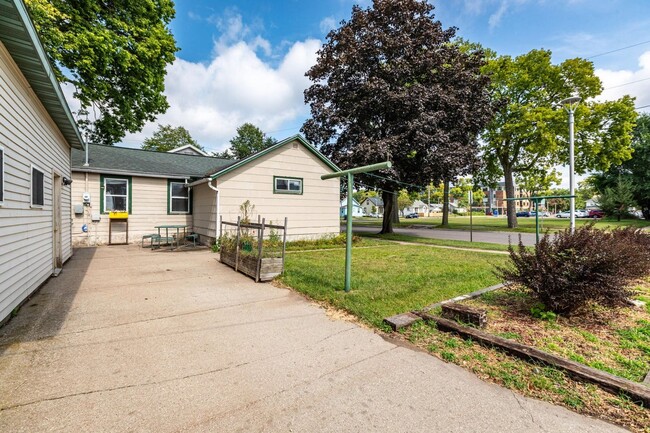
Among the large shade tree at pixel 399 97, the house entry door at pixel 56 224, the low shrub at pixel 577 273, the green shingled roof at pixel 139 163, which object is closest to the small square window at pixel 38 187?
the house entry door at pixel 56 224

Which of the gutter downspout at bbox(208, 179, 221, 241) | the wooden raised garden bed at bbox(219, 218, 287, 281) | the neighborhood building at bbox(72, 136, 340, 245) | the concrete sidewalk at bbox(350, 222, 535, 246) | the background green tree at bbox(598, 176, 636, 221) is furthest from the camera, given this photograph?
the background green tree at bbox(598, 176, 636, 221)

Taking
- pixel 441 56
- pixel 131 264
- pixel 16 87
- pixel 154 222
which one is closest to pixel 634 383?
pixel 16 87

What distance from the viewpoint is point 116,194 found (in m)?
11.8

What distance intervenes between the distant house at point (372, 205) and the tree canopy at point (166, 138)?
146 ft

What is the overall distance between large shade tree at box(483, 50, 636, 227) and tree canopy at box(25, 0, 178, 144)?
62.8 feet

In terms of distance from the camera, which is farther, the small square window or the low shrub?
the small square window

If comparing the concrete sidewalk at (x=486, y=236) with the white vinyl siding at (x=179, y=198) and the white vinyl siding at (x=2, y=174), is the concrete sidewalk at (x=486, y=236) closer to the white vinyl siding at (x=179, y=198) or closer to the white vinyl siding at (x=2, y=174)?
the white vinyl siding at (x=179, y=198)

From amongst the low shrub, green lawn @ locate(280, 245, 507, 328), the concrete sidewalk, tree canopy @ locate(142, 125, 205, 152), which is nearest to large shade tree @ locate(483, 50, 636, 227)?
the concrete sidewalk

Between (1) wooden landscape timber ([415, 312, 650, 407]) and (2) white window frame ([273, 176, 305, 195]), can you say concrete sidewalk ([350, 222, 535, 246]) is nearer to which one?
(2) white window frame ([273, 176, 305, 195])

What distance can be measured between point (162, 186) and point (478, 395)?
13.3 metres

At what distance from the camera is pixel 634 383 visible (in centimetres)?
237

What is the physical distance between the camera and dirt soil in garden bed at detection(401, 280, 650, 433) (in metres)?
2.29

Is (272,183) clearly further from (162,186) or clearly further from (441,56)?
(441,56)

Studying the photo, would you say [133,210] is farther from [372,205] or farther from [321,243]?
[372,205]
